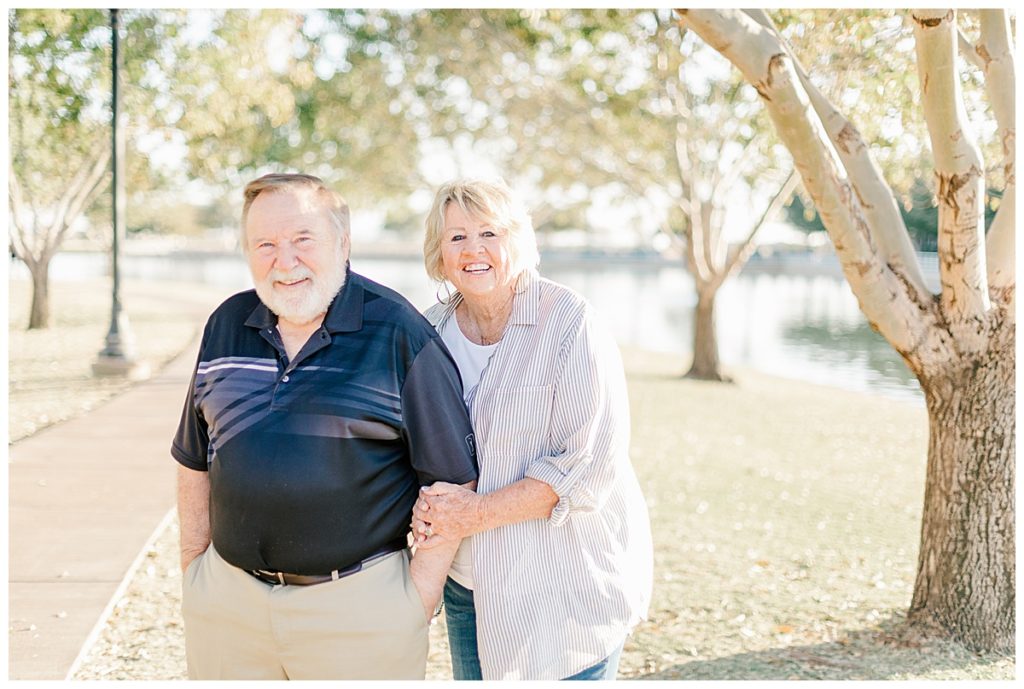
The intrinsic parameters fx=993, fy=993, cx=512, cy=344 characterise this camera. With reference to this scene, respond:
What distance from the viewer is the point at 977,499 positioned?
452cm

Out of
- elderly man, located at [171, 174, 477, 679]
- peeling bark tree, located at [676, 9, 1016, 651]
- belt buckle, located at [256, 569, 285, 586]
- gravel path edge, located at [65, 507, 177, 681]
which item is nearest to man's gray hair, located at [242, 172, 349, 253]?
elderly man, located at [171, 174, 477, 679]

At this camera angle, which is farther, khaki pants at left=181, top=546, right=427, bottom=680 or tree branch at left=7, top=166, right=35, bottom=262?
tree branch at left=7, top=166, right=35, bottom=262

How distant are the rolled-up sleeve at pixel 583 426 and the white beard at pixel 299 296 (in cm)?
67

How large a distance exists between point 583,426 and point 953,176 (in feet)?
8.14

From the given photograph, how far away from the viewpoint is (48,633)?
456 cm

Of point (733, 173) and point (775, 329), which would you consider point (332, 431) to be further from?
point (775, 329)

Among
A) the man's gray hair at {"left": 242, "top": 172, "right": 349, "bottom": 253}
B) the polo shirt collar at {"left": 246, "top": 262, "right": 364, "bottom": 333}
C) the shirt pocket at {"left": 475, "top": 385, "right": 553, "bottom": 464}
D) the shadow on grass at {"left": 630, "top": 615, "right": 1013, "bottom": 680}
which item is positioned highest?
the man's gray hair at {"left": 242, "top": 172, "right": 349, "bottom": 253}

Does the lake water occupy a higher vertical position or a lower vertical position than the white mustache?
lower

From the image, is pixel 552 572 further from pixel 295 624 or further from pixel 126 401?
pixel 126 401

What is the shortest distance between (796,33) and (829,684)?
4.04 metres

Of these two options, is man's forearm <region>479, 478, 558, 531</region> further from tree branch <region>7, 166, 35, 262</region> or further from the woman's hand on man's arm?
tree branch <region>7, 166, 35, 262</region>

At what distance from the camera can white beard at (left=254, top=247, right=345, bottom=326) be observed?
270 centimetres

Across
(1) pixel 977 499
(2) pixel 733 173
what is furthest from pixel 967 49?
(2) pixel 733 173

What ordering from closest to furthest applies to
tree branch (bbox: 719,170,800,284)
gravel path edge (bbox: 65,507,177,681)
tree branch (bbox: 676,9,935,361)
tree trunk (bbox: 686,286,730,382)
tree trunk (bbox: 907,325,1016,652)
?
tree branch (bbox: 676,9,935,361), gravel path edge (bbox: 65,507,177,681), tree trunk (bbox: 907,325,1016,652), tree branch (bbox: 719,170,800,284), tree trunk (bbox: 686,286,730,382)
